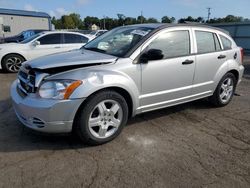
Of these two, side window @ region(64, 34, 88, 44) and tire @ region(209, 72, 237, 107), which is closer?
tire @ region(209, 72, 237, 107)

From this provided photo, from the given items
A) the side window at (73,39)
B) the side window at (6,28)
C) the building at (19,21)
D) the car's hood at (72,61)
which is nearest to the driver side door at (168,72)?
the car's hood at (72,61)

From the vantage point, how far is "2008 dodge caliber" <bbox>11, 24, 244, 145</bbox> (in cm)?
318

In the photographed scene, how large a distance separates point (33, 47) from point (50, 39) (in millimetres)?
696

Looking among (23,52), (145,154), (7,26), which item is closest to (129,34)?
(145,154)

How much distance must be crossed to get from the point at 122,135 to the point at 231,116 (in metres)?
2.28

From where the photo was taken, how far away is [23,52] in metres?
8.90

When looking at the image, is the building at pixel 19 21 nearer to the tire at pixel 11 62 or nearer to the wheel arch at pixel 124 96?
the tire at pixel 11 62

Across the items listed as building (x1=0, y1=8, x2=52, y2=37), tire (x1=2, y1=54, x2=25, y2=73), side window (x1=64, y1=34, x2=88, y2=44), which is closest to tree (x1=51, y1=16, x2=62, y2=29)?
building (x1=0, y1=8, x2=52, y2=37)

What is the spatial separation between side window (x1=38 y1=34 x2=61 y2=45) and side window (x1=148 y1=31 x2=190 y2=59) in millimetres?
6260

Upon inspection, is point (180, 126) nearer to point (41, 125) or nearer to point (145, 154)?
point (145, 154)

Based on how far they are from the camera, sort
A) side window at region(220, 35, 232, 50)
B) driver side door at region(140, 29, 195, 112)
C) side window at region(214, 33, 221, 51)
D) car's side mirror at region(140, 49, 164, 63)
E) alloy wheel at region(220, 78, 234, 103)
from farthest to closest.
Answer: alloy wheel at region(220, 78, 234, 103), side window at region(220, 35, 232, 50), side window at region(214, 33, 221, 51), driver side door at region(140, 29, 195, 112), car's side mirror at region(140, 49, 164, 63)

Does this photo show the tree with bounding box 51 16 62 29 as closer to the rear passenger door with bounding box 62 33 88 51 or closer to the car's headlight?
the rear passenger door with bounding box 62 33 88 51

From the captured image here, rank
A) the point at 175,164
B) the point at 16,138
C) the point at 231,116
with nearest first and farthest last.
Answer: the point at 175,164
the point at 16,138
the point at 231,116

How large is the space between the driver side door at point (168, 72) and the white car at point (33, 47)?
6162 mm
